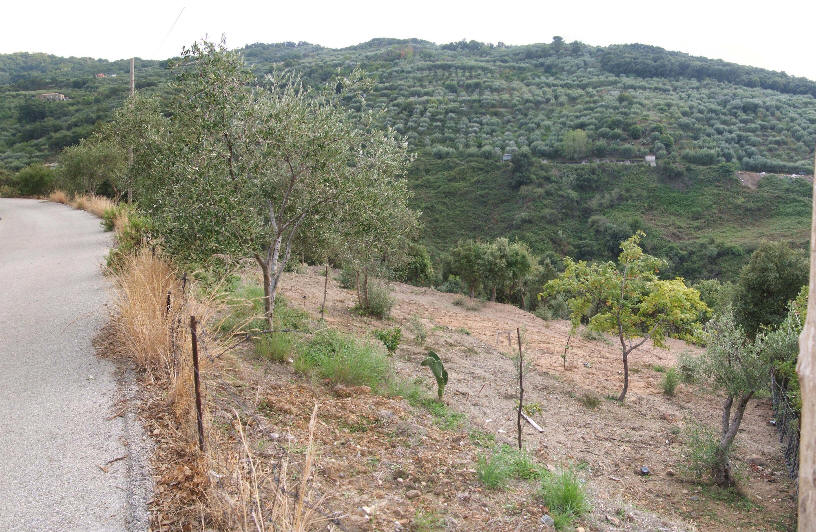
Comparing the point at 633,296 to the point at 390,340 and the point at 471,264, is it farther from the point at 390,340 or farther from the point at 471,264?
the point at 471,264

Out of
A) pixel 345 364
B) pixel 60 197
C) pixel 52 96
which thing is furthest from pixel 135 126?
pixel 52 96

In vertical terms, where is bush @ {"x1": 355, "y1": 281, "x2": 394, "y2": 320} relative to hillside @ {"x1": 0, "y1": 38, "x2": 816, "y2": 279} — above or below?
below

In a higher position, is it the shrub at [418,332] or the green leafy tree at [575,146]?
the green leafy tree at [575,146]

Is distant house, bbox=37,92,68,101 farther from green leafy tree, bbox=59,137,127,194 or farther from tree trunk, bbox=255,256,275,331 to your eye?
tree trunk, bbox=255,256,275,331

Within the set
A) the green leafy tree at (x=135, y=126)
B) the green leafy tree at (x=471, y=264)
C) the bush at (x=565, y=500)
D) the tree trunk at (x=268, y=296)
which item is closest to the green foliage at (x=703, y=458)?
the bush at (x=565, y=500)

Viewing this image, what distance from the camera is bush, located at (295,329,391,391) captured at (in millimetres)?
7250

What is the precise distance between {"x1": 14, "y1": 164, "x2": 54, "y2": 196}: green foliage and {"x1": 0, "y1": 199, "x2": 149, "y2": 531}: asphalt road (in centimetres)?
2423

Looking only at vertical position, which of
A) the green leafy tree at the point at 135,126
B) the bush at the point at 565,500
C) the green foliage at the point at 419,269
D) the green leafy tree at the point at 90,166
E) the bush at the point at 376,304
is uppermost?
the green leafy tree at the point at 135,126

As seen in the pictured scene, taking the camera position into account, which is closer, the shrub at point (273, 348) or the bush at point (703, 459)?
the bush at point (703, 459)

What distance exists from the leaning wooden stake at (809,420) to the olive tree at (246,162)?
251 inches

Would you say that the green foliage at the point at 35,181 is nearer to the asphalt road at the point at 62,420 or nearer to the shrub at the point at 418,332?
the asphalt road at the point at 62,420

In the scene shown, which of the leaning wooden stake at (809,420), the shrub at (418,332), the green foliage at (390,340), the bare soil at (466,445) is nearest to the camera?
the leaning wooden stake at (809,420)

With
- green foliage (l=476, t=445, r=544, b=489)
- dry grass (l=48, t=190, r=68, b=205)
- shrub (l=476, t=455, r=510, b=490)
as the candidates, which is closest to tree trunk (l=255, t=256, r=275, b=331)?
green foliage (l=476, t=445, r=544, b=489)

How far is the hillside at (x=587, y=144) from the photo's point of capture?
38.1 metres
